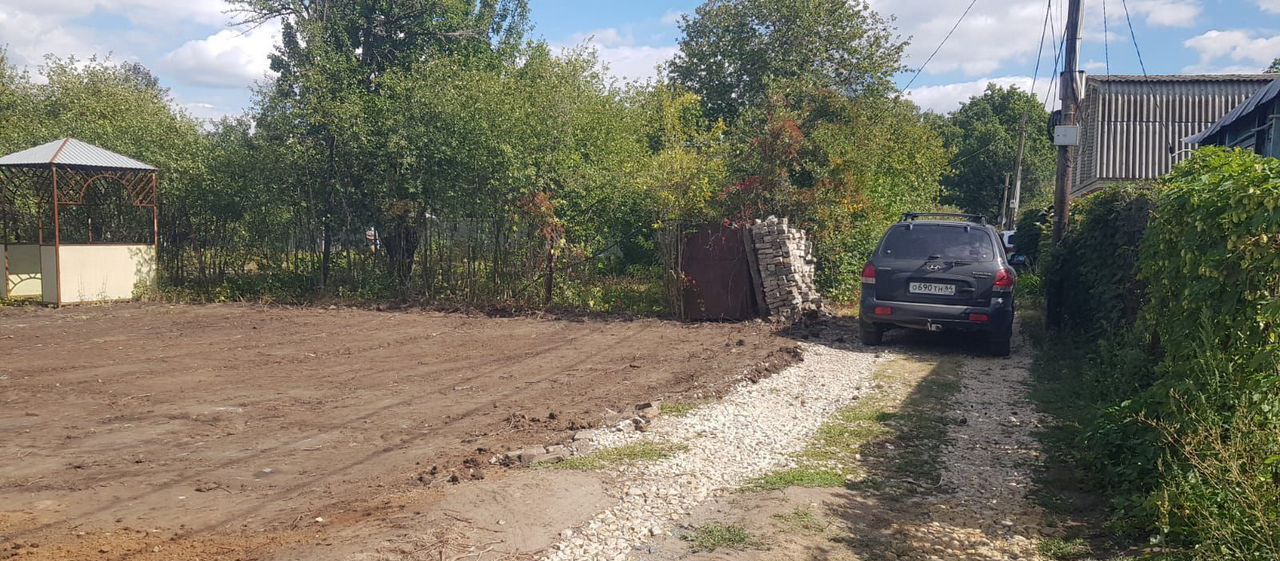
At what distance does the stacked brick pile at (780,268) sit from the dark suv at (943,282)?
7.47 ft

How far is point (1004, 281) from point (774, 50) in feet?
74.4

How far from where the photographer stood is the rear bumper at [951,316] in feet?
34.5

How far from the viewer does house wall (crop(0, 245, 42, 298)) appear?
17.7 metres

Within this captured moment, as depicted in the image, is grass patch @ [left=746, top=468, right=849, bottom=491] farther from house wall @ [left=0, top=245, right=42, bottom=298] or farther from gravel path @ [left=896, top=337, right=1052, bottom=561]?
house wall @ [left=0, top=245, right=42, bottom=298]

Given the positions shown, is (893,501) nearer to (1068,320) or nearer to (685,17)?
(1068,320)

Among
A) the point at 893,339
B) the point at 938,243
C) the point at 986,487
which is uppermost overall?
the point at 938,243

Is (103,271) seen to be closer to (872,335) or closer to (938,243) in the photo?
(872,335)

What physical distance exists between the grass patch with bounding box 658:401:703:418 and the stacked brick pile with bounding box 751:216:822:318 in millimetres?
5828

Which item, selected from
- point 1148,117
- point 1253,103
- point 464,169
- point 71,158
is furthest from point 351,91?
point 1148,117

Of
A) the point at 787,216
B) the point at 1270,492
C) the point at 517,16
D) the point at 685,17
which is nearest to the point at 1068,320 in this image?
the point at 787,216

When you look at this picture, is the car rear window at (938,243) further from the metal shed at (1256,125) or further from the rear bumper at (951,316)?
the metal shed at (1256,125)

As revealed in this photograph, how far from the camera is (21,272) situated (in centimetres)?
1792

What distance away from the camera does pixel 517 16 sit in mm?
22688

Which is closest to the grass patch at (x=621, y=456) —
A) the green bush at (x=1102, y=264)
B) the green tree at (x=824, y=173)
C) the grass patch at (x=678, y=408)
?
the grass patch at (x=678, y=408)
